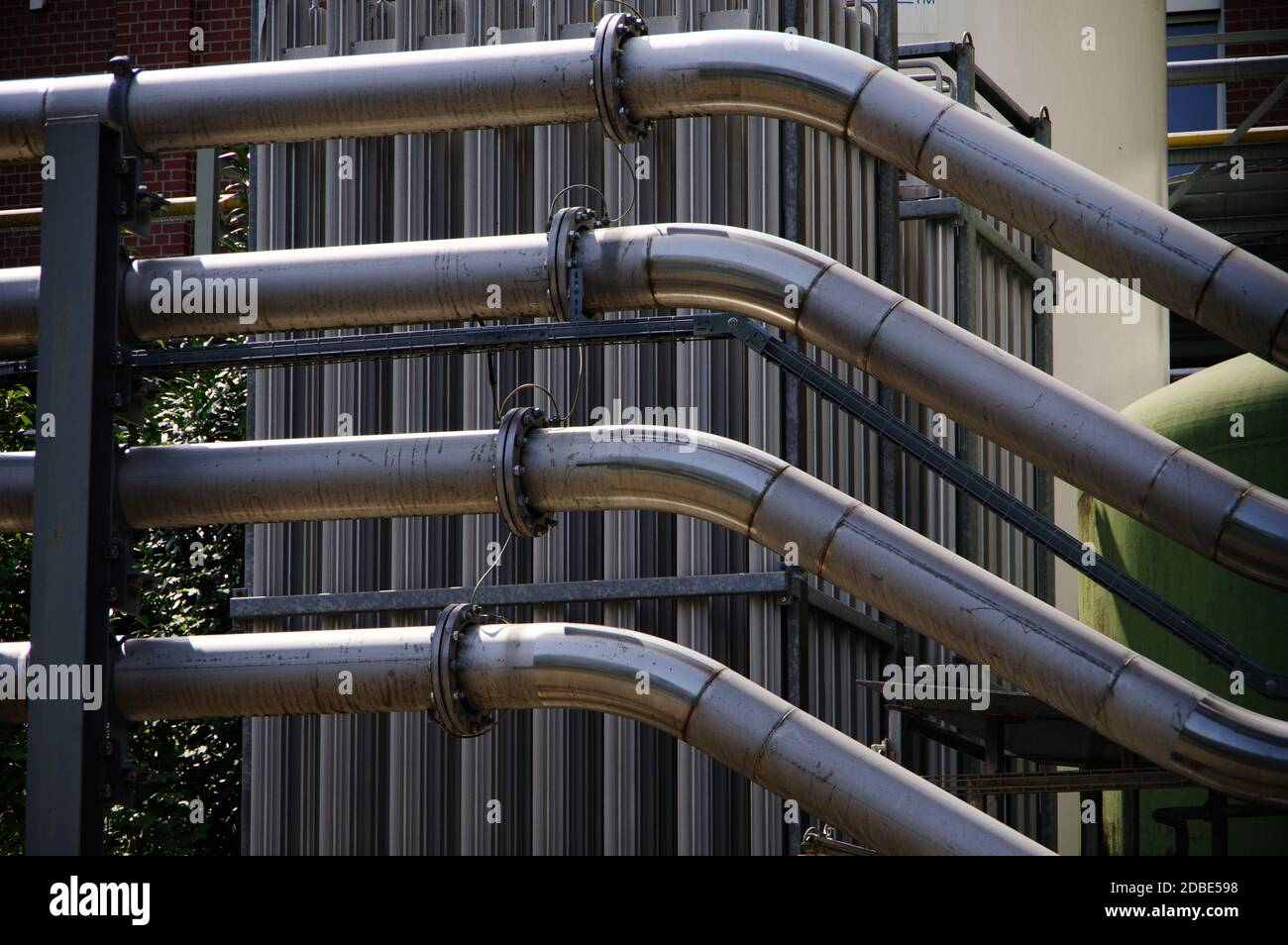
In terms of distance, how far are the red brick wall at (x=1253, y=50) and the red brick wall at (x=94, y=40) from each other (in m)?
11.7

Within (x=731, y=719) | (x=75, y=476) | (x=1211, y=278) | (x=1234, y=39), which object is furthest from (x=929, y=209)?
(x=1234, y=39)

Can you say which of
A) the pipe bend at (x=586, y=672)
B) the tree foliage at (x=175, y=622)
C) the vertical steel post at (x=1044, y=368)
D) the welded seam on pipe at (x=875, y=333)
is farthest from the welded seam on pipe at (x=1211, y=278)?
the tree foliage at (x=175, y=622)

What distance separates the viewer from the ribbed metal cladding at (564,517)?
10227mm

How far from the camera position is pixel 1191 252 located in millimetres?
7578

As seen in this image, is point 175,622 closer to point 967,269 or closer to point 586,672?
point 967,269

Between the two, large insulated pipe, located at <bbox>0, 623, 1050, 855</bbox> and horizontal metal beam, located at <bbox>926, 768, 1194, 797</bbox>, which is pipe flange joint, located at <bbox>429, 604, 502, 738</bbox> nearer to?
large insulated pipe, located at <bbox>0, 623, 1050, 855</bbox>

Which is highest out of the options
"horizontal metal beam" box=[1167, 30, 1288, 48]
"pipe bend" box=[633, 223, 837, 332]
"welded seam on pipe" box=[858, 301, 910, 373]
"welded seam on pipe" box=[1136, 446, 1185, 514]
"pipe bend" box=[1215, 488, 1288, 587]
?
"horizontal metal beam" box=[1167, 30, 1288, 48]

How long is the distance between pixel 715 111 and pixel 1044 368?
248 inches

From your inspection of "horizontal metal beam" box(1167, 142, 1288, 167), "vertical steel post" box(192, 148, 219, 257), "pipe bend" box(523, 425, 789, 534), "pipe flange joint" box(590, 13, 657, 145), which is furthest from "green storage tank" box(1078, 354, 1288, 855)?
"horizontal metal beam" box(1167, 142, 1288, 167)

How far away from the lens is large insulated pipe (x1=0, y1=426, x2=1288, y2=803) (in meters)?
7.24

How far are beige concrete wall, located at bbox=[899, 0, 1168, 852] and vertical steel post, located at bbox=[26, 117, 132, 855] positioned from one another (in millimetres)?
8921

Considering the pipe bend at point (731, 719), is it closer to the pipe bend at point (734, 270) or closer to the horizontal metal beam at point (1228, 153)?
the pipe bend at point (734, 270)
